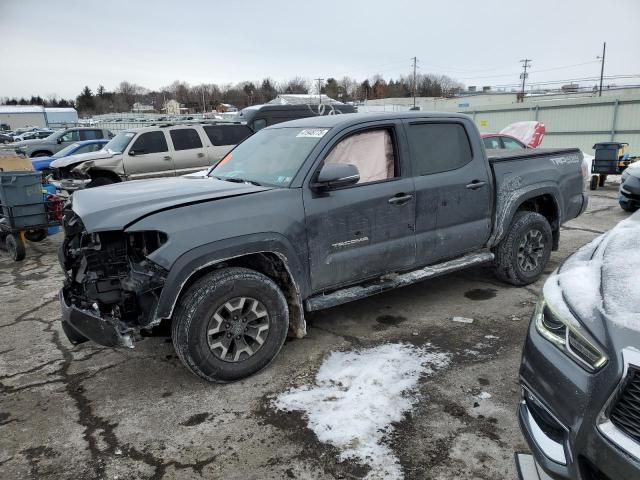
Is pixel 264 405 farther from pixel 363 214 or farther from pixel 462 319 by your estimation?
pixel 462 319

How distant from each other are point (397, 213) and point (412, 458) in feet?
6.69

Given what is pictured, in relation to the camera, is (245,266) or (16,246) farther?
(16,246)

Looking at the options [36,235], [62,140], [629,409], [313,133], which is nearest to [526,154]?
[313,133]

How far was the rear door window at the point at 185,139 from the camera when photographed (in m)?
11.8

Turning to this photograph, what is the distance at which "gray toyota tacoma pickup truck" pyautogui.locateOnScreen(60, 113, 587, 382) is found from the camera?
321cm

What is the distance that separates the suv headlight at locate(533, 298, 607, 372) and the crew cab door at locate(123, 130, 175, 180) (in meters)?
10.4

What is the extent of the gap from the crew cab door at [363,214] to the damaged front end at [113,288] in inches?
46.4

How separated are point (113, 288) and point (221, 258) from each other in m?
0.81

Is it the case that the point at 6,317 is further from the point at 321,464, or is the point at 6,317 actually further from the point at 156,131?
the point at 156,131

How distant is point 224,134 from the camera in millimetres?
12266

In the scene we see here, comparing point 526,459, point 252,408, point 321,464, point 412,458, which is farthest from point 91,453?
point 526,459

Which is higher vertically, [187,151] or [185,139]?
[185,139]

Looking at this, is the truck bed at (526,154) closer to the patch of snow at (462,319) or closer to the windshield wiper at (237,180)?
the patch of snow at (462,319)

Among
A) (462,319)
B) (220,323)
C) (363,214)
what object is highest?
(363,214)
